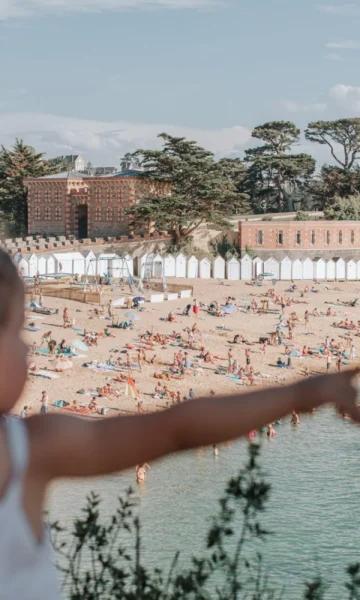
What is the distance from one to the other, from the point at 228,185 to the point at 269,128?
48.0 ft

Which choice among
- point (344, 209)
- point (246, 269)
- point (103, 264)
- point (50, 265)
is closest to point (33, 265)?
point (50, 265)

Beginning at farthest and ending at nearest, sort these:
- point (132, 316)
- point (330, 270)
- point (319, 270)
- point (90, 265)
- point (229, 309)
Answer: point (330, 270) → point (319, 270) → point (90, 265) → point (229, 309) → point (132, 316)

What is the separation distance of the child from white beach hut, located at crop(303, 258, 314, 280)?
41179 mm

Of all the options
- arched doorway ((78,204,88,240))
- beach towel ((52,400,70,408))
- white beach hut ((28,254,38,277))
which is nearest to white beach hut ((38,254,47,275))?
white beach hut ((28,254,38,277))

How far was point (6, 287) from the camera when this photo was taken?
5.21 ft

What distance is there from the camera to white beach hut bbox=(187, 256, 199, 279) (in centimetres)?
4199

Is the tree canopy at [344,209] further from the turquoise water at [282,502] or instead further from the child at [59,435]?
the child at [59,435]

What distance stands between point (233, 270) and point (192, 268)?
1.64m

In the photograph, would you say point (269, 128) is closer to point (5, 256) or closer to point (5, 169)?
point (5, 169)

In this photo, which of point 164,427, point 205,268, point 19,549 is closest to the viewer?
point 19,549

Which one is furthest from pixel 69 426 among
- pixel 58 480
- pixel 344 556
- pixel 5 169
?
pixel 5 169

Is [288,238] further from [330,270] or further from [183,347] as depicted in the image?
[183,347]

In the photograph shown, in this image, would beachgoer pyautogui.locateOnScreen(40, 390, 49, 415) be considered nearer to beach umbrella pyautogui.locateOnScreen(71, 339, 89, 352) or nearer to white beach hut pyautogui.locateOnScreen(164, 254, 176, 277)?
beach umbrella pyautogui.locateOnScreen(71, 339, 89, 352)

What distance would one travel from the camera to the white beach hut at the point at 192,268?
41991 millimetres
